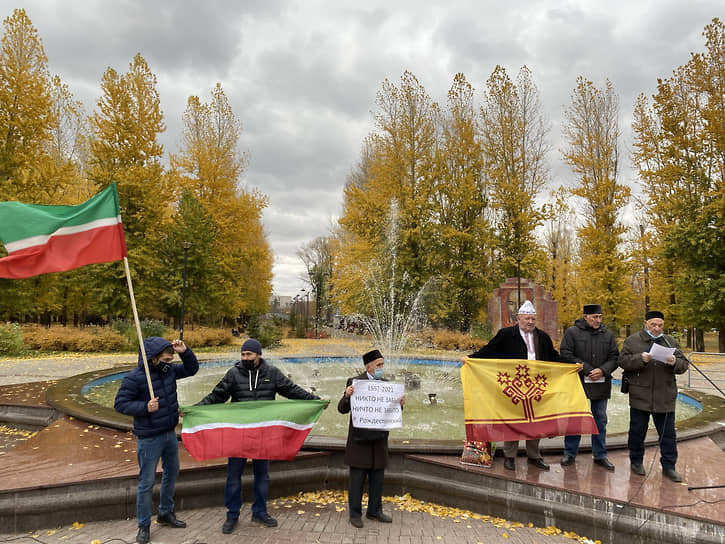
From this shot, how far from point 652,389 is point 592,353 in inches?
27.5

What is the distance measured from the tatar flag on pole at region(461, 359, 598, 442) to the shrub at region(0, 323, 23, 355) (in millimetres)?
20502

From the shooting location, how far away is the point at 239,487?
14.7ft

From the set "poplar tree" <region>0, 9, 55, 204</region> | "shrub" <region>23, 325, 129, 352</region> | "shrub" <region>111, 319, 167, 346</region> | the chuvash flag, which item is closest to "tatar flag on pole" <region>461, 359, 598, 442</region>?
the chuvash flag

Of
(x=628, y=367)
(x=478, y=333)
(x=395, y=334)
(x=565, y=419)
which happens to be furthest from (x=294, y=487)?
(x=478, y=333)

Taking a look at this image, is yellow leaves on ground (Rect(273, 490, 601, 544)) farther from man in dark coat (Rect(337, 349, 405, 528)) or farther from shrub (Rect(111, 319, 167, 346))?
shrub (Rect(111, 319, 167, 346))

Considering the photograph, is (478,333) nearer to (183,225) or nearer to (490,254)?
(490,254)

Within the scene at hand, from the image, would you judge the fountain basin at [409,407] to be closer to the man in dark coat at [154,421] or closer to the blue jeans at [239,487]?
the blue jeans at [239,487]

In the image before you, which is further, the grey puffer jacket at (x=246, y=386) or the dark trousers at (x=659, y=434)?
the dark trousers at (x=659, y=434)

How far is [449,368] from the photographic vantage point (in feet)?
52.0

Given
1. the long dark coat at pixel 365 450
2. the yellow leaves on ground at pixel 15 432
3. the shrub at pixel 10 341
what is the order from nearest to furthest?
the long dark coat at pixel 365 450 < the yellow leaves on ground at pixel 15 432 < the shrub at pixel 10 341

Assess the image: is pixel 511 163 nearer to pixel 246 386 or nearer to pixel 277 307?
pixel 246 386

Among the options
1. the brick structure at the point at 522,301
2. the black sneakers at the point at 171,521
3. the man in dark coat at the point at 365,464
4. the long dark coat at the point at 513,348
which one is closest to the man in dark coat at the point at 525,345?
the long dark coat at the point at 513,348

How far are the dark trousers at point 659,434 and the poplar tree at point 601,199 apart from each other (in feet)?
81.9

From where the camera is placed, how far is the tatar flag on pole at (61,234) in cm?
461
